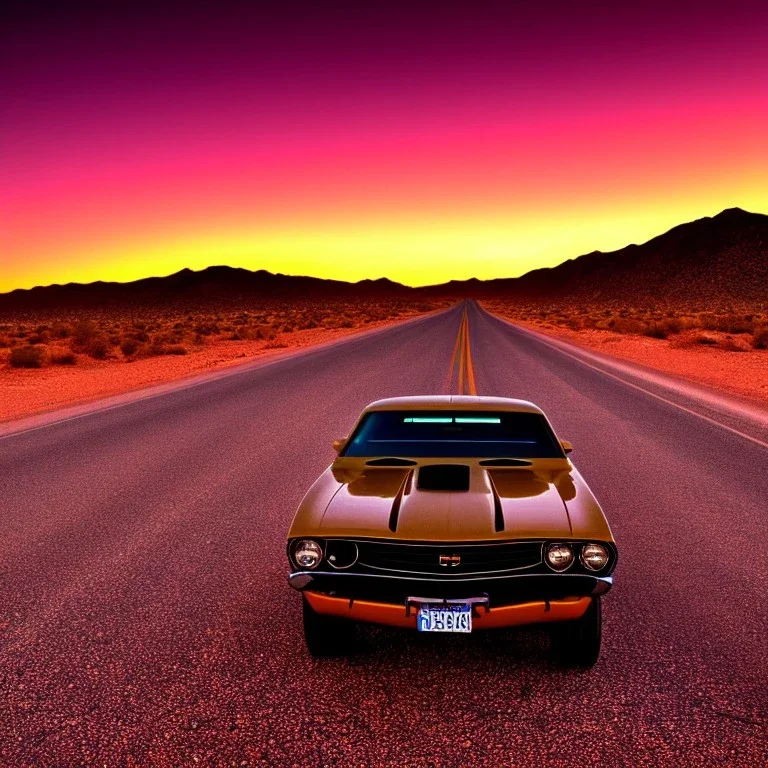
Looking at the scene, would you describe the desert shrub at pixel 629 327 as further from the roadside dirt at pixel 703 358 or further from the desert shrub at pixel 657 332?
the roadside dirt at pixel 703 358

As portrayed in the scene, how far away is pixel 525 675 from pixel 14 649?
118 inches

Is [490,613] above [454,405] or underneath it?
underneath

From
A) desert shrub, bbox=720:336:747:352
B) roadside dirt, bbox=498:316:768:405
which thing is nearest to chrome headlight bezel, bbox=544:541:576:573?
roadside dirt, bbox=498:316:768:405

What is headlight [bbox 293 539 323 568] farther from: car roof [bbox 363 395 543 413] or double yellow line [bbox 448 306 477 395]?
double yellow line [bbox 448 306 477 395]

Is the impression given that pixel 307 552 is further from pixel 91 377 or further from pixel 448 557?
pixel 91 377

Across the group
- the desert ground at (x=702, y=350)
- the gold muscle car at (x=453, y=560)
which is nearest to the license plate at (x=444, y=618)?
the gold muscle car at (x=453, y=560)

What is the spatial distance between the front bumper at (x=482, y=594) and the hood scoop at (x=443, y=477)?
77cm

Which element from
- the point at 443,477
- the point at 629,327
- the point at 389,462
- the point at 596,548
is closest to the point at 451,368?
the point at 389,462

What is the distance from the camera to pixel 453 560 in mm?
3600

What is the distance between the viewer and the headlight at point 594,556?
12.2 feet

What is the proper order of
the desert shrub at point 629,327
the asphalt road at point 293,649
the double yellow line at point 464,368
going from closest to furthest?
the asphalt road at point 293,649 < the double yellow line at point 464,368 < the desert shrub at point 629,327

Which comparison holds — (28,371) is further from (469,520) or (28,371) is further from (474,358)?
(469,520)

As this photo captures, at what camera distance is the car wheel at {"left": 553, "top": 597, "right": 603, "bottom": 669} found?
376 centimetres

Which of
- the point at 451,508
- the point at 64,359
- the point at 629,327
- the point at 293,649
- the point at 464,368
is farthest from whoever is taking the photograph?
the point at 629,327
